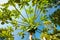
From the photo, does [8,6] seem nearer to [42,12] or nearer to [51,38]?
[42,12]

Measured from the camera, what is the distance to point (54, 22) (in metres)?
17.6

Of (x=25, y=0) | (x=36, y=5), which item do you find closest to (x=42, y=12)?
(x=36, y=5)

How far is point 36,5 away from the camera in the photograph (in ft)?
58.0

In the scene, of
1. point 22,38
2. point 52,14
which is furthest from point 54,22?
point 22,38

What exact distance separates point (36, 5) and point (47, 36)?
288 centimetres

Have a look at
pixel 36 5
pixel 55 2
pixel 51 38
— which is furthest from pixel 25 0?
pixel 51 38

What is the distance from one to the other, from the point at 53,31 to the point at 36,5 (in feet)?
8.87

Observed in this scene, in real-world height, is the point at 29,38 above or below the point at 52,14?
below

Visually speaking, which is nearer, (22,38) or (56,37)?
(56,37)

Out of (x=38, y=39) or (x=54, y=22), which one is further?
(x=38, y=39)

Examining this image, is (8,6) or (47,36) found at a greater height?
(8,6)

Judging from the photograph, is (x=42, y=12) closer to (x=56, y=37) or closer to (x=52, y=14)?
(x=52, y=14)

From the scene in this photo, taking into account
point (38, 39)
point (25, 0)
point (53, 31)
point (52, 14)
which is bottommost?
point (38, 39)

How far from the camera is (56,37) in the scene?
16.9 metres
